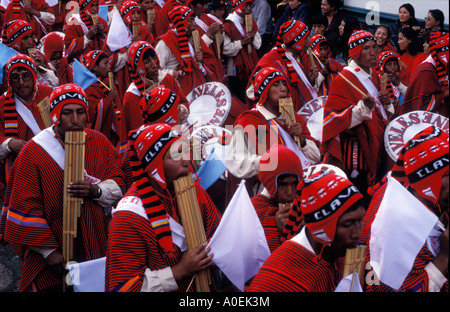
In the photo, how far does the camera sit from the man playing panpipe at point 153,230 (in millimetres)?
3559

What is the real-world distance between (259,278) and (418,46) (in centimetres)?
655

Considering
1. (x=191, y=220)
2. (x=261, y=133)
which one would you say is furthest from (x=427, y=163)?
(x=261, y=133)

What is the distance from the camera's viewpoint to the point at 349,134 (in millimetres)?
6418

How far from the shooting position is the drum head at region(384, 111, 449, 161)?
18.7 feet

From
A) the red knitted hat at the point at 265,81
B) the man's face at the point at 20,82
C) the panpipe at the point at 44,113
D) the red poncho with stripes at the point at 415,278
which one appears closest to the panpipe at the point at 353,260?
the red poncho with stripes at the point at 415,278

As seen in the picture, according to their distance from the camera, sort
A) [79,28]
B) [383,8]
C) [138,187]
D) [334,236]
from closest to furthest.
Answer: [334,236] < [138,187] < [79,28] < [383,8]

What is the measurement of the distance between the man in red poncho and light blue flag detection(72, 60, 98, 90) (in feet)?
11.4

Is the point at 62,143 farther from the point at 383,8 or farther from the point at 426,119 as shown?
the point at 383,8

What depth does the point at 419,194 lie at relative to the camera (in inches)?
153

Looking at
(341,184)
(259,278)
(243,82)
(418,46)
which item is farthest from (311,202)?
(243,82)

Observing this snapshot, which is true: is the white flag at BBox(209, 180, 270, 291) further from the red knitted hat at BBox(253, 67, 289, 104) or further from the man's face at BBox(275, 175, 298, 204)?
the red knitted hat at BBox(253, 67, 289, 104)

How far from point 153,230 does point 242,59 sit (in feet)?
24.5

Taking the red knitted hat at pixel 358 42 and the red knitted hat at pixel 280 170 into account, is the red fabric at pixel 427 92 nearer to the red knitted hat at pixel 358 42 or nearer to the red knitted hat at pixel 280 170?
the red knitted hat at pixel 358 42
